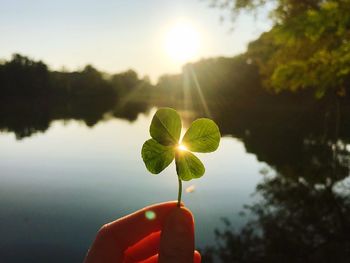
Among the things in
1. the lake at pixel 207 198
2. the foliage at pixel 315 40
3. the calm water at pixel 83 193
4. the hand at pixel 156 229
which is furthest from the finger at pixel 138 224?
the calm water at pixel 83 193

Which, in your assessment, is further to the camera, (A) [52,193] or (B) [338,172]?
(B) [338,172]

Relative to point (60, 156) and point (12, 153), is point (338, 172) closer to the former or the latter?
point (60, 156)

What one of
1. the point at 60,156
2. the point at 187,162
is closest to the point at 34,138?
the point at 60,156

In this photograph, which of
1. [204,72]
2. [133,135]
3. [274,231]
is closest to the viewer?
[274,231]

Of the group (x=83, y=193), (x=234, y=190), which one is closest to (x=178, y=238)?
(x=83, y=193)

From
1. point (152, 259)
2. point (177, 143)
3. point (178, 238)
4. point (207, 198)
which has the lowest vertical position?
point (207, 198)

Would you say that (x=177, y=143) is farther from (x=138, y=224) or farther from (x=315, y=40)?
(x=315, y=40)
